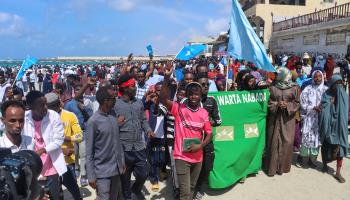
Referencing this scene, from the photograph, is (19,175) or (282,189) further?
(282,189)

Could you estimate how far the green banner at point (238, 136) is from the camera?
545 cm

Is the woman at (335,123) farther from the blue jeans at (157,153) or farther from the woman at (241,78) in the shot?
the blue jeans at (157,153)

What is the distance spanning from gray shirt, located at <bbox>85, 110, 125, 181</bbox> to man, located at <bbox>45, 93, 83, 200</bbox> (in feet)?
2.91

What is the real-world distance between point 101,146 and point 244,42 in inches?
129

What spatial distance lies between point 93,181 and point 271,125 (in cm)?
344

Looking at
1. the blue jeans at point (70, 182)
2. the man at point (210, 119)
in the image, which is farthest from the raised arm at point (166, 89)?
the blue jeans at point (70, 182)

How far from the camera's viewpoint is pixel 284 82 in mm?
5996

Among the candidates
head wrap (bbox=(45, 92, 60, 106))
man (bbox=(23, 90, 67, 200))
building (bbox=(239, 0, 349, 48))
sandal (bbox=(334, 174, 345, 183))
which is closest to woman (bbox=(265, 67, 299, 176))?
sandal (bbox=(334, 174, 345, 183))

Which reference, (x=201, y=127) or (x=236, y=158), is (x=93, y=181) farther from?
(x=236, y=158)

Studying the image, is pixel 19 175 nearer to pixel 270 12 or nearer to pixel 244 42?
pixel 244 42

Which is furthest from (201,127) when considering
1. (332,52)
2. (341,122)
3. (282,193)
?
(332,52)

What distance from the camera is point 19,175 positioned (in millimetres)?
1849

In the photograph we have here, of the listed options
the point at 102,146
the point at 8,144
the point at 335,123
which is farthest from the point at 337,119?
the point at 8,144

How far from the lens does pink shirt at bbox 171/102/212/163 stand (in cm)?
446
